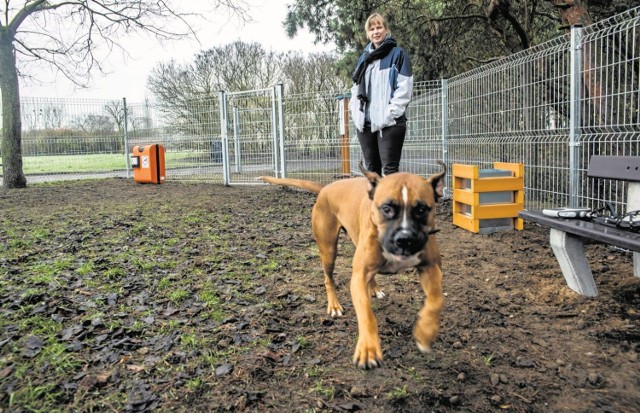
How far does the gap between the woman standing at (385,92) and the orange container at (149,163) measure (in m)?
9.81

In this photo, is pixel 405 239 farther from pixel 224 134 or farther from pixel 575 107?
pixel 224 134

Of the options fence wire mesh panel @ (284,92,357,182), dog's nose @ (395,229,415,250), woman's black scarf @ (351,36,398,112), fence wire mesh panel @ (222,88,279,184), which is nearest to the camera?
dog's nose @ (395,229,415,250)

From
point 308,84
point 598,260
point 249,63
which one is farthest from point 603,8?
point 249,63

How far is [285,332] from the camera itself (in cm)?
328

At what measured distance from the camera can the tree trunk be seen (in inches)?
528

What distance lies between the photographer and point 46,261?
507 centimetres

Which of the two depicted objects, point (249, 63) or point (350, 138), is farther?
point (249, 63)

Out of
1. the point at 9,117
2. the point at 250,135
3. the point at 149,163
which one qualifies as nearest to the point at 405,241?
the point at 250,135

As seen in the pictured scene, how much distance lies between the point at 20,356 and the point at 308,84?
18252 millimetres

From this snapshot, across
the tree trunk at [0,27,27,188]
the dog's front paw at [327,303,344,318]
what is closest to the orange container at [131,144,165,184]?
the tree trunk at [0,27,27,188]

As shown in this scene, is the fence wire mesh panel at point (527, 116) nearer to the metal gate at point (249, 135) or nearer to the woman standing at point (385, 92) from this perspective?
the woman standing at point (385, 92)

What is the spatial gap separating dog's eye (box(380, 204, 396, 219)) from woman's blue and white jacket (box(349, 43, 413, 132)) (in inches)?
94.6

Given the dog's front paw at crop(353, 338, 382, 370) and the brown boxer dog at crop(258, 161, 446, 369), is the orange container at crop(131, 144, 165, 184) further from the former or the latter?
the dog's front paw at crop(353, 338, 382, 370)

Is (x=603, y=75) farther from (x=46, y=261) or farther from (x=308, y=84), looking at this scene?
(x=308, y=84)
